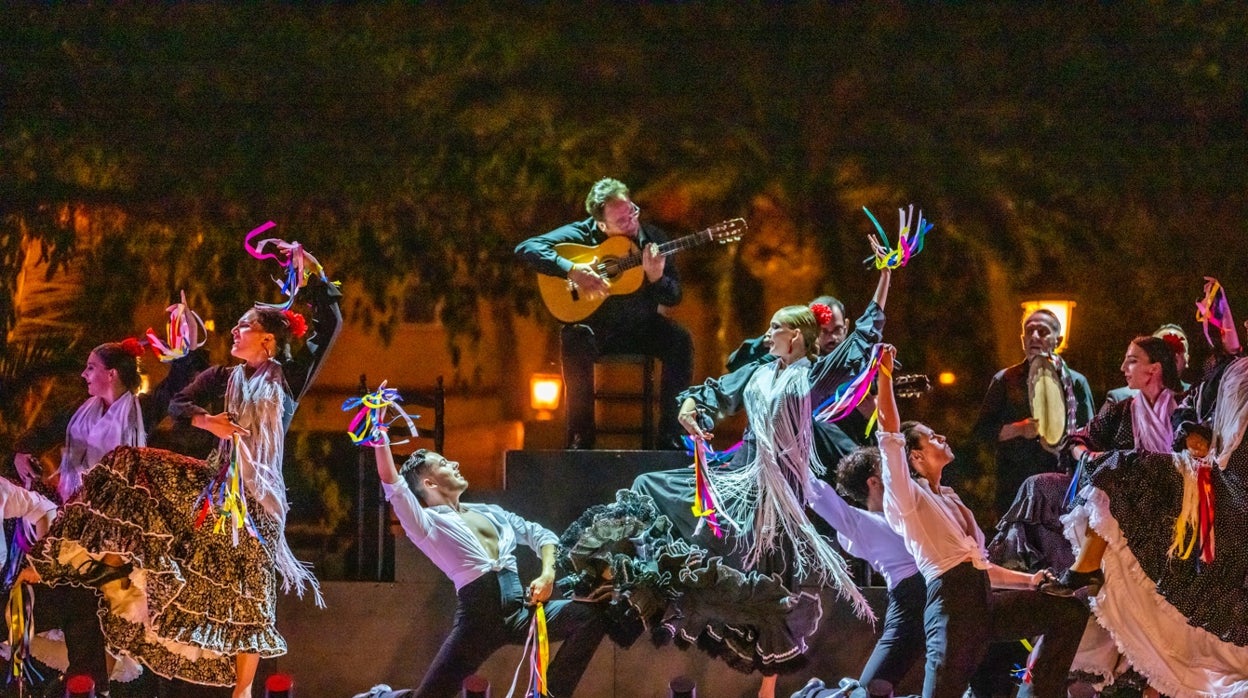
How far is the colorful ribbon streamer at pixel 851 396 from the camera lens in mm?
4805

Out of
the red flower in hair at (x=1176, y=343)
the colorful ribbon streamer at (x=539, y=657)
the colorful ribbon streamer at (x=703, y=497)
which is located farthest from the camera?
the red flower in hair at (x=1176, y=343)

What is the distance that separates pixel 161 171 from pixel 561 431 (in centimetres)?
230

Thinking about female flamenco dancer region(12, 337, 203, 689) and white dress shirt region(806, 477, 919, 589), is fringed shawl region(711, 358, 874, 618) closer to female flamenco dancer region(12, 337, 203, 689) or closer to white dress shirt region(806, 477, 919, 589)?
white dress shirt region(806, 477, 919, 589)

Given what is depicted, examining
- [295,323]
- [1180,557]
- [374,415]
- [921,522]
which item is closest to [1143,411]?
[1180,557]

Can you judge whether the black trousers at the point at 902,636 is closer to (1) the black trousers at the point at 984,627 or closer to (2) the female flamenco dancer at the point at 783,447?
(1) the black trousers at the point at 984,627

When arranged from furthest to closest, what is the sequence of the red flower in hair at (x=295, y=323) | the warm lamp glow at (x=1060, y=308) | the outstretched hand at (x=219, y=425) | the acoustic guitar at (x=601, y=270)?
the warm lamp glow at (x=1060, y=308)
the acoustic guitar at (x=601, y=270)
the red flower in hair at (x=295, y=323)
the outstretched hand at (x=219, y=425)

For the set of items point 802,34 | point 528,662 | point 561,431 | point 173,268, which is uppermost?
point 802,34

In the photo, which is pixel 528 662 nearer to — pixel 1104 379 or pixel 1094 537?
pixel 1094 537

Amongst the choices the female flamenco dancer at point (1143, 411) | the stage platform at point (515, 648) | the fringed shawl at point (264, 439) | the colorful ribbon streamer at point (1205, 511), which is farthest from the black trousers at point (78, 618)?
the colorful ribbon streamer at point (1205, 511)

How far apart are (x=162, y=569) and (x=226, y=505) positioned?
305 millimetres

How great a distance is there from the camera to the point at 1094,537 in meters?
4.70

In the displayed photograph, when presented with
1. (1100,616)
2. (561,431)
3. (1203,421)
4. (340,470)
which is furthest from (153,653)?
(1203,421)

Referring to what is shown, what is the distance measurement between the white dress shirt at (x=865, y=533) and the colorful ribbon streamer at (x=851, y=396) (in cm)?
27

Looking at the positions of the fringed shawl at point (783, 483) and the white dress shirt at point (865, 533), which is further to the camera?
the fringed shawl at point (783, 483)
